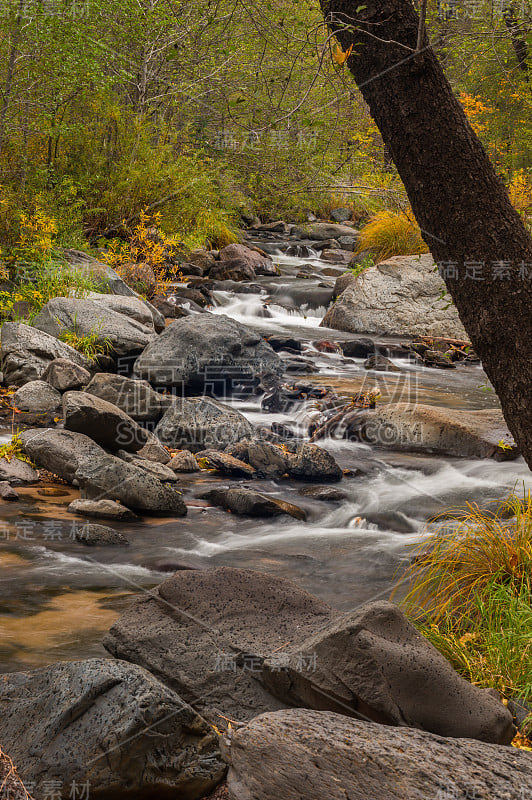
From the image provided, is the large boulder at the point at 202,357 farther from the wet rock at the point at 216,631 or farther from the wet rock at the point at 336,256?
the wet rock at the point at 336,256

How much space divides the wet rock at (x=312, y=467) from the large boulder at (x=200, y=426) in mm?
843

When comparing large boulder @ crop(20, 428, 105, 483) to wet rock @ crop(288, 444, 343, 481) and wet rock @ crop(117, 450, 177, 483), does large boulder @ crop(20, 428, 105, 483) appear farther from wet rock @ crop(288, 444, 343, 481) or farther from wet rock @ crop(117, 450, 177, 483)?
wet rock @ crop(288, 444, 343, 481)

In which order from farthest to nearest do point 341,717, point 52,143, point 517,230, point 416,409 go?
point 52,143 → point 416,409 → point 517,230 → point 341,717

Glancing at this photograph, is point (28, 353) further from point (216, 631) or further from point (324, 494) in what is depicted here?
point (216, 631)

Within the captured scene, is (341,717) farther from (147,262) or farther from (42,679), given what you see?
(147,262)

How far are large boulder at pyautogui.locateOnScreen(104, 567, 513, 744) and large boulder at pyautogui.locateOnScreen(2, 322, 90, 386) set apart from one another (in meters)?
5.83

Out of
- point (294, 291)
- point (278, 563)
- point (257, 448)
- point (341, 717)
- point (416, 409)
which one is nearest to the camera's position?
point (341, 717)

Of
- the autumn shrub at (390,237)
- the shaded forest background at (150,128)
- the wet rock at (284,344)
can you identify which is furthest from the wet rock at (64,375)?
the autumn shrub at (390,237)

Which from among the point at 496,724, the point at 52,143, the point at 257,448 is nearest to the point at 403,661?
the point at 496,724

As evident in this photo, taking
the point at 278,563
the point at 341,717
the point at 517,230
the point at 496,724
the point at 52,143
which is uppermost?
the point at 52,143

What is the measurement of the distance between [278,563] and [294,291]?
11.6 metres

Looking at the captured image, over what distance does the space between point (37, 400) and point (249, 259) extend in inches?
428

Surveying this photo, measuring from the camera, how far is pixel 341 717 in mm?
2297

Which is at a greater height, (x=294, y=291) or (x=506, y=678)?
(x=294, y=291)
